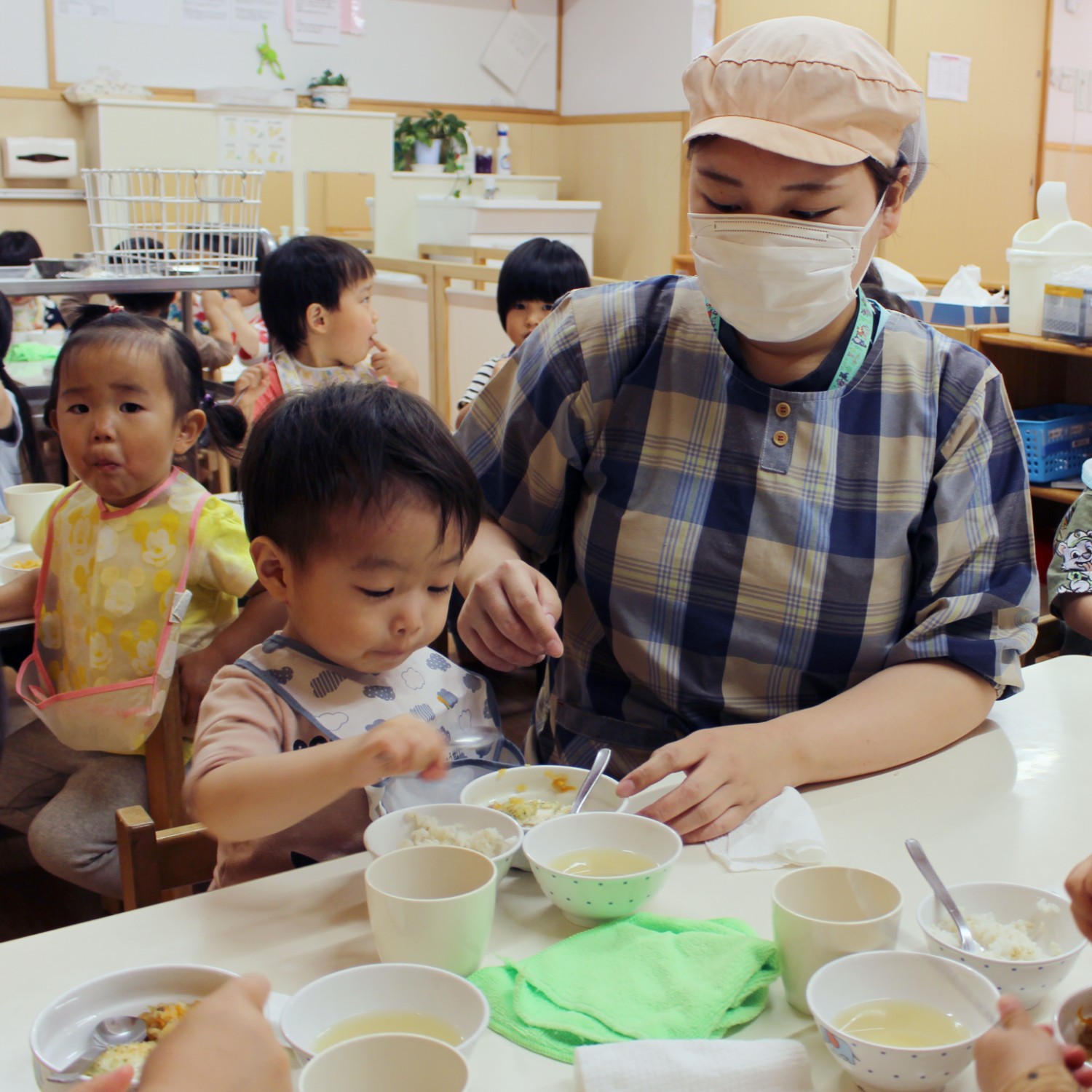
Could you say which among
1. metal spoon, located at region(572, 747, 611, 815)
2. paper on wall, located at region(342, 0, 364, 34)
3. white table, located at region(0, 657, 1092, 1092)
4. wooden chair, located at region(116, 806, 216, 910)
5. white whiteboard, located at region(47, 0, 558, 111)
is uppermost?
paper on wall, located at region(342, 0, 364, 34)

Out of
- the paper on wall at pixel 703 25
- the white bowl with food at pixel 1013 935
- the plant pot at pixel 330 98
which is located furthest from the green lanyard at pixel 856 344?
the plant pot at pixel 330 98

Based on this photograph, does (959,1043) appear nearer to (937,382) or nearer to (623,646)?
(623,646)

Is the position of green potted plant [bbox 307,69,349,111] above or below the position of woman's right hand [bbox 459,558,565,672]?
above

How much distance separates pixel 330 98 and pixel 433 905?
A: 21.5ft

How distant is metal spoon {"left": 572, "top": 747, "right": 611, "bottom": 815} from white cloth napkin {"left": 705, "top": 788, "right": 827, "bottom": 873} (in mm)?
121

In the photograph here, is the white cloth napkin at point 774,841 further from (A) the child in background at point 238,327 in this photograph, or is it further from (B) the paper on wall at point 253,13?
(B) the paper on wall at point 253,13

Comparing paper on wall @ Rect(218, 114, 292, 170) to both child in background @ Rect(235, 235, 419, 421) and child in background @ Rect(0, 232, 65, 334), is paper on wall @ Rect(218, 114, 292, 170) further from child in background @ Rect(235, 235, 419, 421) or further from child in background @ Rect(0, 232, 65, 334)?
child in background @ Rect(235, 235, 419, 421)

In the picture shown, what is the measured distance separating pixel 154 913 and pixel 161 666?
93 centimetres

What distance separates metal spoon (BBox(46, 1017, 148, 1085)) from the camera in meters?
0.75

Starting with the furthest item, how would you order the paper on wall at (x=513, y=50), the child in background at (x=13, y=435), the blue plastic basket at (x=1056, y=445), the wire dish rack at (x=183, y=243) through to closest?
the paper on wall at (x=513, y=50) → the blue plastic basket at (x=1056, y=445) → the wire dish rack at (x=183, y=243) → the child in background at (x=13, y=435)

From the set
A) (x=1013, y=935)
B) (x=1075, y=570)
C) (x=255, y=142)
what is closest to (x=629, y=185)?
(x=255, y=142)

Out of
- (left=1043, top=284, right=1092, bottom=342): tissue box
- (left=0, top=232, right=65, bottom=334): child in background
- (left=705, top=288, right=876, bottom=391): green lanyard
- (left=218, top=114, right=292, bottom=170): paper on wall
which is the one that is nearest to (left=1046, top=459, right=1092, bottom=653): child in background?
(left=705, top=288, right=876, bottom=391): green lanyard

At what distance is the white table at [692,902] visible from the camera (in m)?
0.84

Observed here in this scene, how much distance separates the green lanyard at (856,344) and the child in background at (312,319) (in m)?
1.85
